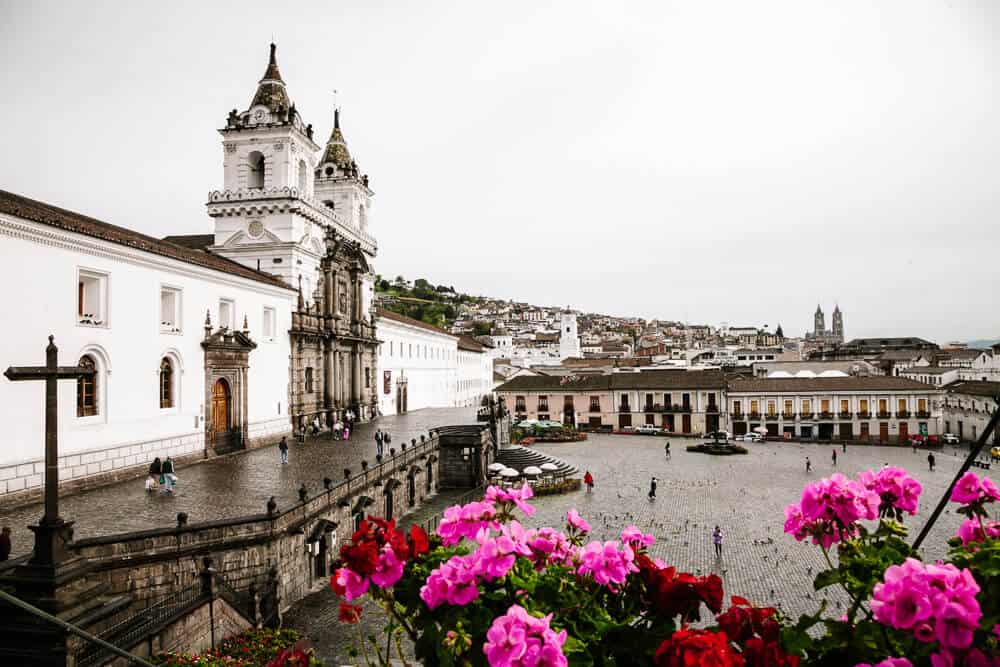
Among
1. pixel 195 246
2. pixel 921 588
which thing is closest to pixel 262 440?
pixel 195 246

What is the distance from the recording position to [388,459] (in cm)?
2000

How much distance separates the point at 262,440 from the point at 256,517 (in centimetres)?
1344

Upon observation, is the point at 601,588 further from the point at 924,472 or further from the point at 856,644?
the point at 924,472

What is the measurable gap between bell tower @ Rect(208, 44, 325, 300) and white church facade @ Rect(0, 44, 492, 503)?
63 millimetres

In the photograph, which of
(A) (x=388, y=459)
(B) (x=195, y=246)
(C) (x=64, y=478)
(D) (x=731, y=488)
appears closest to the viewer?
(C) (x=64, y=478)

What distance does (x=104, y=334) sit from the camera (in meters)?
16.8

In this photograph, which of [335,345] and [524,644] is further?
[335,345]

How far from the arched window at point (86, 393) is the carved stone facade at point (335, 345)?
11298 mm

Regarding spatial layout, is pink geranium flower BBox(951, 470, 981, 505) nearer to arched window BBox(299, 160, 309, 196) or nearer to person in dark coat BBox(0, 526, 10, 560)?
person in dark coat BBox(0, 526, 10, 560)

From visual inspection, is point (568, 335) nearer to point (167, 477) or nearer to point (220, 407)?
point (220, 407)

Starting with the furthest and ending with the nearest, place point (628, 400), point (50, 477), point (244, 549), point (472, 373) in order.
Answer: point (472, 373)
point (628, 400)
point (244, 549)
point (50, 477)

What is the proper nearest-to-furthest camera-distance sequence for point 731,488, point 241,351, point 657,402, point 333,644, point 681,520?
1. point 333,644
2. point 681,520
3. point 241,351
4. point 731,488
5. point 657,402

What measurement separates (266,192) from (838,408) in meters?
42.8

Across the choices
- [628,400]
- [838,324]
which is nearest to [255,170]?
[628,400]
